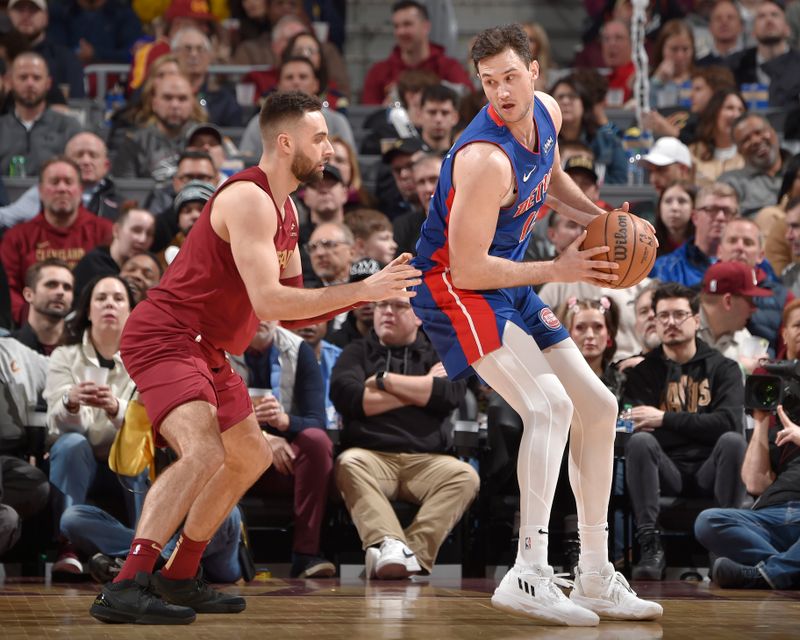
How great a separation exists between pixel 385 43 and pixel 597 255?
9.64 metres

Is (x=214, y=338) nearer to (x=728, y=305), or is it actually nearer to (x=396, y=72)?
(x=728, y=305)

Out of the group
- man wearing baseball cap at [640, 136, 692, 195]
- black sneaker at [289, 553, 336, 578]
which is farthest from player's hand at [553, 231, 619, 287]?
man wearing baseball cap at [640, 136, 692, 195]

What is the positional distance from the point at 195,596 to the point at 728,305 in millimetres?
4002

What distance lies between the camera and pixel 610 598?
480 cm

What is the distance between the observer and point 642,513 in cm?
660

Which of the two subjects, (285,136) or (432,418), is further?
(432,418)

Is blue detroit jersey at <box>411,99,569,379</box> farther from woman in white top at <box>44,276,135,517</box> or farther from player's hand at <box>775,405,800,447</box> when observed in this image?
woman in white top at <box>44,276,135,517</box>

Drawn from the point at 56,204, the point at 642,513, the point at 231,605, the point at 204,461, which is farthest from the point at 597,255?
the point at 56,204

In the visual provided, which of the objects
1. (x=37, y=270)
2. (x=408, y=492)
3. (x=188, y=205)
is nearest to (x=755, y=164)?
(x=188, y=205)

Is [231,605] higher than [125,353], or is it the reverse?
[125,353]

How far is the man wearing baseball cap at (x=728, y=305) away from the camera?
7.62m

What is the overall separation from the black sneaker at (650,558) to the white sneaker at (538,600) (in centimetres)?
191

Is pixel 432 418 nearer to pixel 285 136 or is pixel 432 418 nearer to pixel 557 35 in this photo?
pixel 285 136

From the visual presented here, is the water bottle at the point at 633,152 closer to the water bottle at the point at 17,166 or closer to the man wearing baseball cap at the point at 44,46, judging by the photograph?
the water bottle at the point at 17,166
